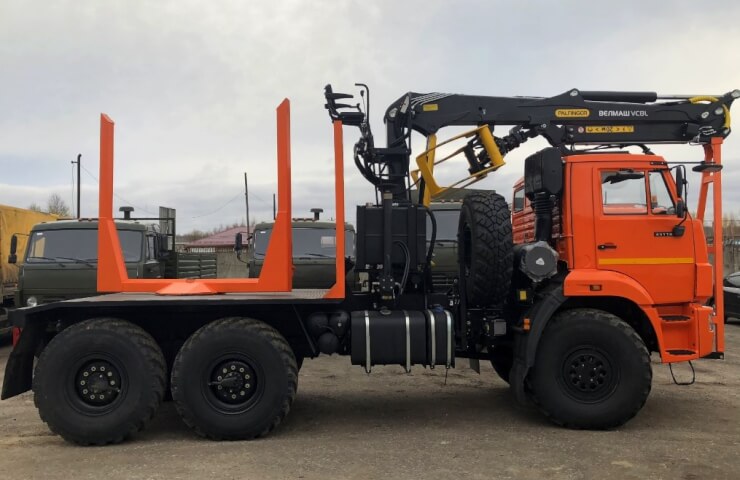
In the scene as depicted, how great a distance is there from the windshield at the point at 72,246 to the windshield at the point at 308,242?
2.00 m

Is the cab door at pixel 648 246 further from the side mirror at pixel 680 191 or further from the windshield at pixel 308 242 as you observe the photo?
the windshield at pixel 308 242

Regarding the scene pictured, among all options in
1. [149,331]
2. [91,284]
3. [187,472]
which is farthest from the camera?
[91,284]

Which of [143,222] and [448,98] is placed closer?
[448,98]

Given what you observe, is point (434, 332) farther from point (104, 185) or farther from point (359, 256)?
point (104, 185)

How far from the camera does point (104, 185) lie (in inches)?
233

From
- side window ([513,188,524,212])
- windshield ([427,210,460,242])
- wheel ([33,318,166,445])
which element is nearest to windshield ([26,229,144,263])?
wheel ([33,318,166,445])

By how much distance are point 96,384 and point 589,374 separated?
4.84 metres

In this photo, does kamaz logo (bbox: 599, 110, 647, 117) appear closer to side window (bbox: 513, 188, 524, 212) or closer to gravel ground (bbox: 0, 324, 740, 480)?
side window (bbox: 513, 188, 524, 212)

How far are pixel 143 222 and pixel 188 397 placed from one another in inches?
210

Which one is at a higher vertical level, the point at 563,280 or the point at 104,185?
the point at 104,185

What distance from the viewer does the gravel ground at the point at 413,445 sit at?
469 cm

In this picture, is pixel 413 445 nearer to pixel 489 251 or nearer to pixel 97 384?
pixel 489 251

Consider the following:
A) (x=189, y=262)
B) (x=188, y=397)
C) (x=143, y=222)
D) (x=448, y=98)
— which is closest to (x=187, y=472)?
(x=188, y=397)

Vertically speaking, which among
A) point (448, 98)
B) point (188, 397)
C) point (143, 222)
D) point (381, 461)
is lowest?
point (381, 461)
